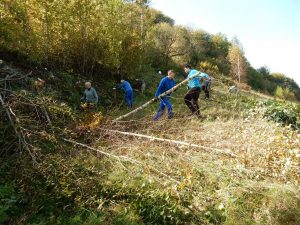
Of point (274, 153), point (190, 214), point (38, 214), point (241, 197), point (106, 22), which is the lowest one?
point (38, 214)

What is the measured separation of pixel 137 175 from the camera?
4.43 meters

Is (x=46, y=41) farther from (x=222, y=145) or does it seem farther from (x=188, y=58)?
(x=188, y=58)

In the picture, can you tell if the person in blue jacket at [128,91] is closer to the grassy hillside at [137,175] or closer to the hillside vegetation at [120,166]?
the hillside vegetation at [120,166]

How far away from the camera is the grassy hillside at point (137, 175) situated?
361 cm

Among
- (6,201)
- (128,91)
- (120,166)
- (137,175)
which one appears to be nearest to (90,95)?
(128,91)

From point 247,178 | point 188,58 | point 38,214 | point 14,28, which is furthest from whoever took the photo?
point 188,58

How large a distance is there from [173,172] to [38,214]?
2.14 metres

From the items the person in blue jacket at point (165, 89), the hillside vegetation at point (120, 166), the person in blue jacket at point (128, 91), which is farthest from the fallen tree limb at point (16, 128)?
the person in blue jacket at point (128, 91)

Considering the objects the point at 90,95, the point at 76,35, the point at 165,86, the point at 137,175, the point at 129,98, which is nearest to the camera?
the point at 137,175

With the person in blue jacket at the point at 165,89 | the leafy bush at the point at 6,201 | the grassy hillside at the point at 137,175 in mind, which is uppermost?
the person in blue jacket at the point at 165,89

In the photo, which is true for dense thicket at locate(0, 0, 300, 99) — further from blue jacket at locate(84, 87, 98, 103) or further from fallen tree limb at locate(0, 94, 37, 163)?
fallen tree limb at locate(0, 94, 37, 163)

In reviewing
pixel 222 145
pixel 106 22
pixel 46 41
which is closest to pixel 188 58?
pixel 106 22

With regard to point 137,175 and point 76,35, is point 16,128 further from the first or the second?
point 76,35

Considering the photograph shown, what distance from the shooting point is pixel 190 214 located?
3721 millimetres
